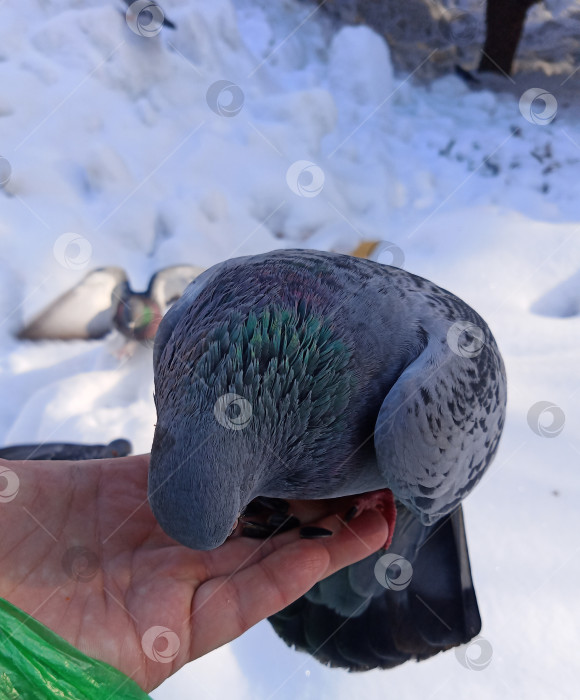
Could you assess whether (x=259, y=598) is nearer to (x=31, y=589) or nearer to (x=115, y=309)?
(x=31, y=589)

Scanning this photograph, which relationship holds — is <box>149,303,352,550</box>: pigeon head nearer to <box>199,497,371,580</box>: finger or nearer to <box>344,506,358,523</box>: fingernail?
<box>199,497,371,580</box>: finger

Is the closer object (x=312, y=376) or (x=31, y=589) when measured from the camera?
(x=312, y=376)

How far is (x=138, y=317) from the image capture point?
3486mm

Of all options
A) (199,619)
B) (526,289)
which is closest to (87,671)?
(199,619)

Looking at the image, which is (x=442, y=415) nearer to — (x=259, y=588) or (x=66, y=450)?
(x=259, y=588)

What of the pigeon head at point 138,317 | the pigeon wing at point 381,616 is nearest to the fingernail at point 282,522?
the pigeon wing at point 381,616

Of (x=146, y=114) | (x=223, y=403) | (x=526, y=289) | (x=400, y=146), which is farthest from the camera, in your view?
(x=400, y=146)

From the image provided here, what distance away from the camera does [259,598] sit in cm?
215

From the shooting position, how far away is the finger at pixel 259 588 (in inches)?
82.7

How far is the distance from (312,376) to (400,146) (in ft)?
10.7

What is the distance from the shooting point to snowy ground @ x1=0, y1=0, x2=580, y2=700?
282 cm

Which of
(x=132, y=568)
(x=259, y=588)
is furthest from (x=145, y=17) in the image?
(x=259, y=588)

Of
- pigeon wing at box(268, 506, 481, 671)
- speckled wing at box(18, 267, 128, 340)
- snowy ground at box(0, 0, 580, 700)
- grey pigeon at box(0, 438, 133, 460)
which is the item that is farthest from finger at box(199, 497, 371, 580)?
speckled wing at box(18, 267, 128, 340)

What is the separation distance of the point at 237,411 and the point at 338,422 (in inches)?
16.5
